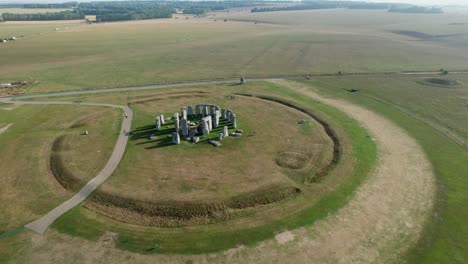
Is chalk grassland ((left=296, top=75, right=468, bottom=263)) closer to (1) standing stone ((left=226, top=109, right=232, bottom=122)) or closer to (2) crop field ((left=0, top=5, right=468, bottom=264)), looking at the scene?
(2) crop field ((left=0, top=5, right=468, bottom=264))

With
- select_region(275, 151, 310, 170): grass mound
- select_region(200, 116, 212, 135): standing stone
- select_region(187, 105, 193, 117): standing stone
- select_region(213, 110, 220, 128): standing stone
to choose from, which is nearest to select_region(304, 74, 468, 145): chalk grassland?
select_region(275, 151, 310, 170): grass mound

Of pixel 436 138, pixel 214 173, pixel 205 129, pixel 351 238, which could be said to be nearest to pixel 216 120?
pixel 205 129

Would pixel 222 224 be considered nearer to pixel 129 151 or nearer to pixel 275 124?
pixel 129 151

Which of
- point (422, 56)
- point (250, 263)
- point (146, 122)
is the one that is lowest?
point (250, 263)

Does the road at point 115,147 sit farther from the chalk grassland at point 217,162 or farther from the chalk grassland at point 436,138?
the chalk grassland at point 436,138

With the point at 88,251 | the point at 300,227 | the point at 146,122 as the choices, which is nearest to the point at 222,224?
the point at 300,227

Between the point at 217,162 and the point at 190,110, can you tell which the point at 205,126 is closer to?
the point at 217,162
